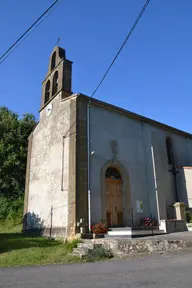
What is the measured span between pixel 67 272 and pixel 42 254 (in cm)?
280

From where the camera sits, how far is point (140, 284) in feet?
16.1

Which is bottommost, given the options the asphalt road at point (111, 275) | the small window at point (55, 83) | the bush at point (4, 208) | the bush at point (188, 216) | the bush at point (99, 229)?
the asphalt road at point (111, 275)

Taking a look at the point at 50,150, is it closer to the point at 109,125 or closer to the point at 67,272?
the point at 109,125

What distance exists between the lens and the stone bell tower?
15984mm

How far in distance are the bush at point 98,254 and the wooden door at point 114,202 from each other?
4.47 m

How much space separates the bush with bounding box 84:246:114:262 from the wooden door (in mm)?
4466

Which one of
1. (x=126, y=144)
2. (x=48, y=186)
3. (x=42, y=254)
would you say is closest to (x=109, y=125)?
(x=126, y=144)

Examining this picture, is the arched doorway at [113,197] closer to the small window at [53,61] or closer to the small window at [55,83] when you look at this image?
the small window at [55,83]

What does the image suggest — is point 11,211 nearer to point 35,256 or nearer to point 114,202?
point 114,202

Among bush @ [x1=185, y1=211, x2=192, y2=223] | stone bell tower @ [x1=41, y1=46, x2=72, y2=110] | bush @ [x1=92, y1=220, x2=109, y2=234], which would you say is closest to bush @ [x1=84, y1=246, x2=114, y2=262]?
bush @ [x1=92, y1=220, x2=109, y2=234]

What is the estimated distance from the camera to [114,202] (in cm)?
1390

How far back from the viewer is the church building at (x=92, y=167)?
41.7 ft

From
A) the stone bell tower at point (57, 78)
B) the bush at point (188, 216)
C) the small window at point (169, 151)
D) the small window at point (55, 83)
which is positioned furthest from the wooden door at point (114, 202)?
the small window at point (55, 83)

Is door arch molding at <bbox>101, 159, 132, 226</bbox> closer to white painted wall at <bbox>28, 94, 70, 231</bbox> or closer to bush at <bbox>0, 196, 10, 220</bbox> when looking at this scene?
white painted wall at <bbox>28, 94, 70, 231</bbox>
